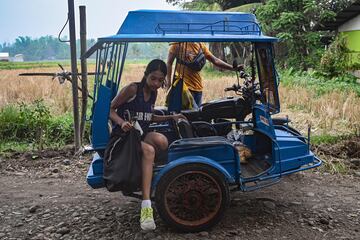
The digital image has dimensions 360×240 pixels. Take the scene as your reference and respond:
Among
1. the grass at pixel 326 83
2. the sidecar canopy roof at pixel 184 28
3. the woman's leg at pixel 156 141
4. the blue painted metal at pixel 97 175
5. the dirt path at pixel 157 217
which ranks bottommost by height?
the dirt path at pixel 157 217

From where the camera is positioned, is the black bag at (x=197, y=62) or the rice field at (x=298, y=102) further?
the rice field at (x=298, y=102)

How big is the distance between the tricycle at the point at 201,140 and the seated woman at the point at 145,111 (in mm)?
99

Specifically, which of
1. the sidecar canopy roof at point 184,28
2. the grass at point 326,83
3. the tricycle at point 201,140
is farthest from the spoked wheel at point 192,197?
the grass at point 326,83

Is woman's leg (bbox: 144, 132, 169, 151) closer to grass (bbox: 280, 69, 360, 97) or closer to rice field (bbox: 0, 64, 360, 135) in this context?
rice field (bbox: 0, 64, 360, 135)

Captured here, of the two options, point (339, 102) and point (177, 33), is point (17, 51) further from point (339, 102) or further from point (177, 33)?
point (177, 33)

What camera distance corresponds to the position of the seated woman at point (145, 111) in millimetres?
3787

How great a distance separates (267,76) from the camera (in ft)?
14.5

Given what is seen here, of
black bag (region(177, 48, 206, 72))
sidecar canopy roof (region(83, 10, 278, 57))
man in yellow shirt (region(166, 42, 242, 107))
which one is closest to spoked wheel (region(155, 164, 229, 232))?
sidecar canopy roof (region(83, 10, 278, 57))

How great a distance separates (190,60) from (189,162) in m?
1.78

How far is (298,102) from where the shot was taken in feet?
32.8

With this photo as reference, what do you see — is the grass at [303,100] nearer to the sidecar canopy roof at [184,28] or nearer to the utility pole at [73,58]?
the utility pole at [73,58]

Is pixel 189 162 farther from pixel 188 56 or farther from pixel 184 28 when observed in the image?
pixel 188 56

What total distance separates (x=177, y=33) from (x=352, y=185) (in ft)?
10.1

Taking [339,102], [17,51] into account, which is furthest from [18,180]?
[17,51]
